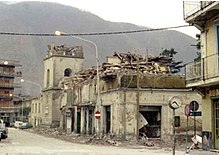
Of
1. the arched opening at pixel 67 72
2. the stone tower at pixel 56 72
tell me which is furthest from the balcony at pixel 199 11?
the arched opening at pixel 67 72

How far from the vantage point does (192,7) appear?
82.2ft

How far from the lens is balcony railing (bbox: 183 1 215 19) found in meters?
23.5

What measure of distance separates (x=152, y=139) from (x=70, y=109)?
20.7 metres

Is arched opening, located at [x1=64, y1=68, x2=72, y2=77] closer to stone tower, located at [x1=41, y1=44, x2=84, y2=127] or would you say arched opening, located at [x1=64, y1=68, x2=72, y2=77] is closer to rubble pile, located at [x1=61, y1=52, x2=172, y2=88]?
stone tower, located at [x1=41, y1=44, x2=84, y2=127]

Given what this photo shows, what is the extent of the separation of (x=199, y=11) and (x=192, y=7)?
177 cm

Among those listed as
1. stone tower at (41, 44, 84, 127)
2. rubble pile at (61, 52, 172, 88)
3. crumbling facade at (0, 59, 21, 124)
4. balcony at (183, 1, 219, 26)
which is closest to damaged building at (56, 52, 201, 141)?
rubble pile at (61, 52, 172, 88)

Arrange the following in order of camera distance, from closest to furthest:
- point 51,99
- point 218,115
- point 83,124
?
1. point 218,115
2. point 83,124
3. point 51,99

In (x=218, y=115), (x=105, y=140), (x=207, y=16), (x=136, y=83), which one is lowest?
(x=105, y=140)

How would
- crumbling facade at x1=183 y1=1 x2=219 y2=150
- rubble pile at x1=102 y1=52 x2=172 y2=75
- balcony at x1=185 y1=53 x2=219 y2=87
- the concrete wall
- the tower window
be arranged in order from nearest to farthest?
1. balcony at x1=185 y1=53 x2=219 y2=87
2. crumbling facade at x1=183 y1=1 x2=219 y2=150
3. the concrete wall
4. rubble pile at x1=102 y1=52 x2=172 y2=75
5. the tower window

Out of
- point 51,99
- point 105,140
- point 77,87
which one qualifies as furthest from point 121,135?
point 51,99

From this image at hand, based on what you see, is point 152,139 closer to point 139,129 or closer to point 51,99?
point 139,129

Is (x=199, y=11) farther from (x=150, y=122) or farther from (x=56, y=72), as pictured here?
(x=56, y=72)

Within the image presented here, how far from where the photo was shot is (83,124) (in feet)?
174

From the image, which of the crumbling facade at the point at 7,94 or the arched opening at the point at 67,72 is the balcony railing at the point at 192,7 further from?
the crumbling facade at the point at 7,94
